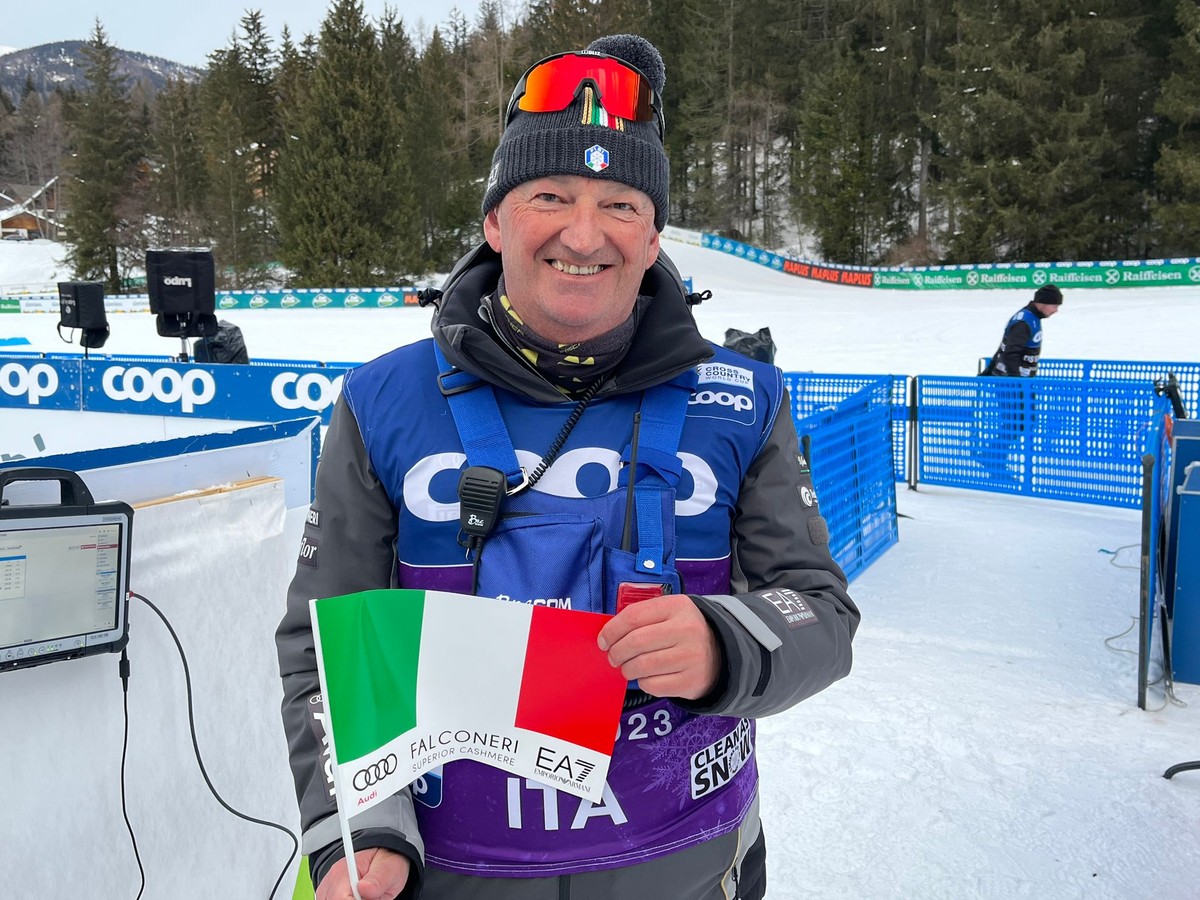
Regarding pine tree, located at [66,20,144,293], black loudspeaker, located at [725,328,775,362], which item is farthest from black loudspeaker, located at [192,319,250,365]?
pine tree, located at [66,20,144,293]

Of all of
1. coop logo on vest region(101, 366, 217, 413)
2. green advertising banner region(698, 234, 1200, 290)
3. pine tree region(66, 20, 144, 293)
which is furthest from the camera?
pine tree region(66, 20, 144, 293)

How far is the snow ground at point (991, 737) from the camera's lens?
10.8 feet

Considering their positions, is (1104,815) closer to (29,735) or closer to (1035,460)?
(29,735)

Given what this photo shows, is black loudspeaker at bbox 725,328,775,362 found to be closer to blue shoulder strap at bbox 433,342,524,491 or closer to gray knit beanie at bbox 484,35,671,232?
gray knit beanie at bbox 484,35,671,232

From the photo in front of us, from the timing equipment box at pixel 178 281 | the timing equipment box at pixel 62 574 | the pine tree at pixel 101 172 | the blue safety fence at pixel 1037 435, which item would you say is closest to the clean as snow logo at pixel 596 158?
the timing equipment box at pixel 62 574

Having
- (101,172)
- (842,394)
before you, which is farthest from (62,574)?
(101,172)

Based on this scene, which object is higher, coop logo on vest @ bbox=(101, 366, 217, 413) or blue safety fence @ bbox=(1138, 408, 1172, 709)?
coop logo on vest @ bbox=(101, 366, 217, 413)

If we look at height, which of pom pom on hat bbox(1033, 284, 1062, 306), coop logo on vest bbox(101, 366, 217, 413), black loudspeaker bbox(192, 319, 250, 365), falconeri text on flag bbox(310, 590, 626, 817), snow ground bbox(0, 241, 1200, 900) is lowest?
snow ground bbox(0, 241, 1200, 900)

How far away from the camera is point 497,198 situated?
170 centimetres

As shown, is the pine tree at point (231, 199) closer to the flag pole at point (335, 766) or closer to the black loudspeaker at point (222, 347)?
the black loudspeaker at point (222, 347)

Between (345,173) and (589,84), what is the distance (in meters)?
49.3

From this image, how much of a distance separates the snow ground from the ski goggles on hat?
2.72m

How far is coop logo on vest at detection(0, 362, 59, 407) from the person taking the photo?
29.1 ft

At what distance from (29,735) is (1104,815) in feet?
12.2
